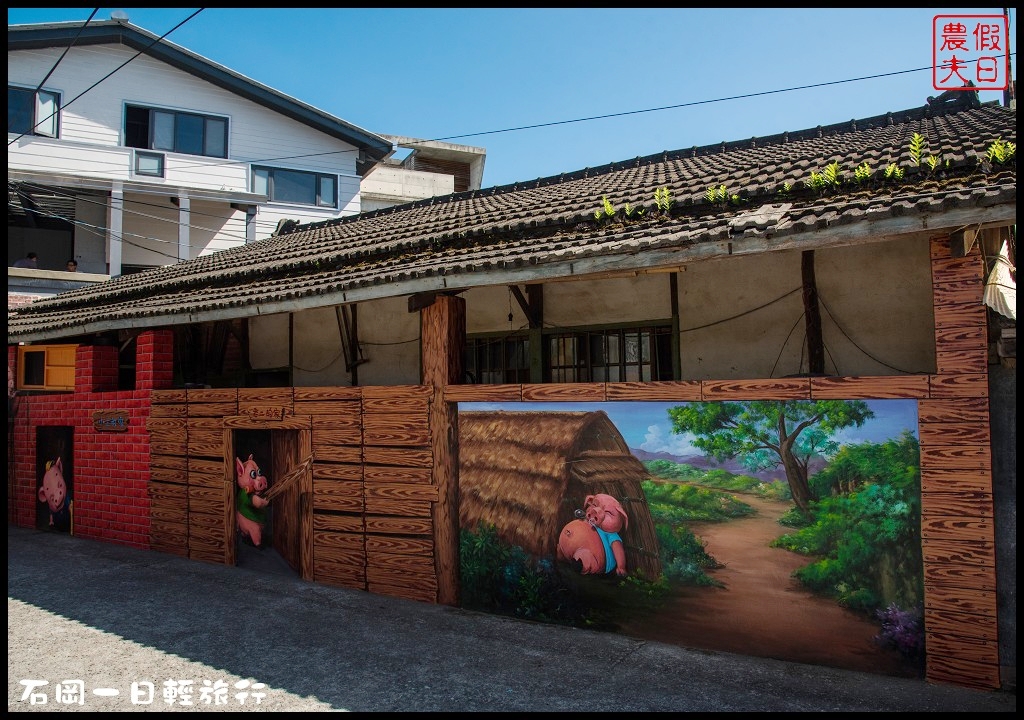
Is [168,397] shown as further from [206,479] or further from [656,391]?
[656,391]

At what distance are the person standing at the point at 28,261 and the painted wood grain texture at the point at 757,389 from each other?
764 inches

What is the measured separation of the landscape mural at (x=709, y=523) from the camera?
16.2ft

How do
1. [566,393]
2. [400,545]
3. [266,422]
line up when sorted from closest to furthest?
[566,393], [400,545], [266,422]

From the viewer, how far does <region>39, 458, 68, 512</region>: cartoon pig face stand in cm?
1116

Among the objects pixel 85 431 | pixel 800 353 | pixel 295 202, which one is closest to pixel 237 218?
pixel 295 202

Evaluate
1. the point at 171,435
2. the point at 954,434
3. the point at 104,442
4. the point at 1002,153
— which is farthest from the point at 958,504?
the point at 104,442

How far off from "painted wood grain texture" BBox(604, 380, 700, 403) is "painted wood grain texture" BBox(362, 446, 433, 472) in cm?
204

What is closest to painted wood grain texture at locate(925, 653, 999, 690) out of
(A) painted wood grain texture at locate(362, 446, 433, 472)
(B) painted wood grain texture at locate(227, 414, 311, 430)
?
(A) painted wood grain texture at locate(362, 446, 433, 472)

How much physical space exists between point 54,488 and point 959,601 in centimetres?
1207

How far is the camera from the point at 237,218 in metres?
22.9

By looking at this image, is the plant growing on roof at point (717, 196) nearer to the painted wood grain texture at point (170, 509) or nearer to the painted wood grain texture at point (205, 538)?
the painted wood grain texture at point (205, 538)

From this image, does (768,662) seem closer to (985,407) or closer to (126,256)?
(985,407)

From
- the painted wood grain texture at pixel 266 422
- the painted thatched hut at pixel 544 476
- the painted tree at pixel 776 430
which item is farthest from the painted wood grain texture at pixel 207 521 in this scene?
the painted tree at pixel 776 430

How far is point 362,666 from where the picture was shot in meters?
5.40
